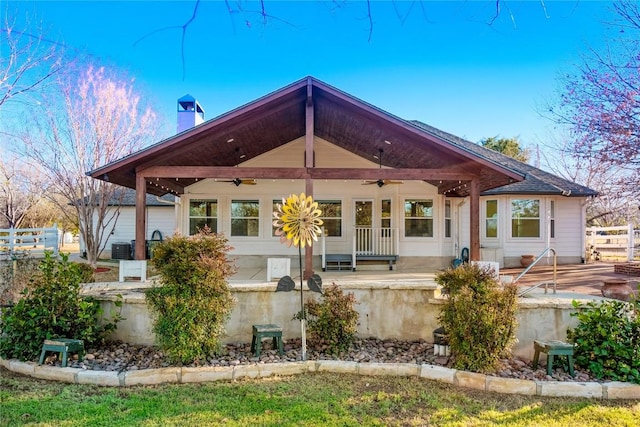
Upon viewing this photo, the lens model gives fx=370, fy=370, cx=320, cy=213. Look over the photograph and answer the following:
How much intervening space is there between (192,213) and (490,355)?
9.19 metres

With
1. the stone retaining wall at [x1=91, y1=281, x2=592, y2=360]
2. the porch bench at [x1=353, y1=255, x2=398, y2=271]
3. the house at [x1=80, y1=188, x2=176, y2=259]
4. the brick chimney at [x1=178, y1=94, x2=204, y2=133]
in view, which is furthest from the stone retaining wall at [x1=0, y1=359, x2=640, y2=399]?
the house at [x1=80, y1=188, x2=176, y2=259]

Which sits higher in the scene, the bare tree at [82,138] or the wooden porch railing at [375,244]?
the bare tree at [82,138]

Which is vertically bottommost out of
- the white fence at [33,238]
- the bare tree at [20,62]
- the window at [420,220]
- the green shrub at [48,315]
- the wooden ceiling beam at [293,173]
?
the green shrub at [48,315]

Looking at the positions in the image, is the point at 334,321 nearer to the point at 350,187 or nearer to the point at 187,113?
the point at 350,187

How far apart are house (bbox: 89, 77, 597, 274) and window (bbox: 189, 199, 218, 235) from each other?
0.03 metres

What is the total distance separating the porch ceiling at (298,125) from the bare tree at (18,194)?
7.78 m

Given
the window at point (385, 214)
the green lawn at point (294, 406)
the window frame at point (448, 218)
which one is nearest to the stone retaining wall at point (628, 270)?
the window frame at point (448, 218)

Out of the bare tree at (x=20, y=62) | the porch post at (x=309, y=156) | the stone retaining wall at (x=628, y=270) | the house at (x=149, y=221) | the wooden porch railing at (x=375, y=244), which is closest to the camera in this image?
the bare tree at (x=20, y=62)

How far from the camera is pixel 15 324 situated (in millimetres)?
5117

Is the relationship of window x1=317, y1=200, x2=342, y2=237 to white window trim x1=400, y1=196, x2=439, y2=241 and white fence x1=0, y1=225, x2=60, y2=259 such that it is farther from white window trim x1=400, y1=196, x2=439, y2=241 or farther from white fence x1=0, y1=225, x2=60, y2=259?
white fence x1=0, y1=225, x2=60, y2=259

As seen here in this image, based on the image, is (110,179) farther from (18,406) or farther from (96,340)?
(18,406)

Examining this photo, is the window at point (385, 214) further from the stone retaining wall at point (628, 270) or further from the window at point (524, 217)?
the stone retaining wall at point (628, 270)

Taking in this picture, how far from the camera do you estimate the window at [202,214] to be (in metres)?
11.4

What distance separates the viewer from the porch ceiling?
709cm
